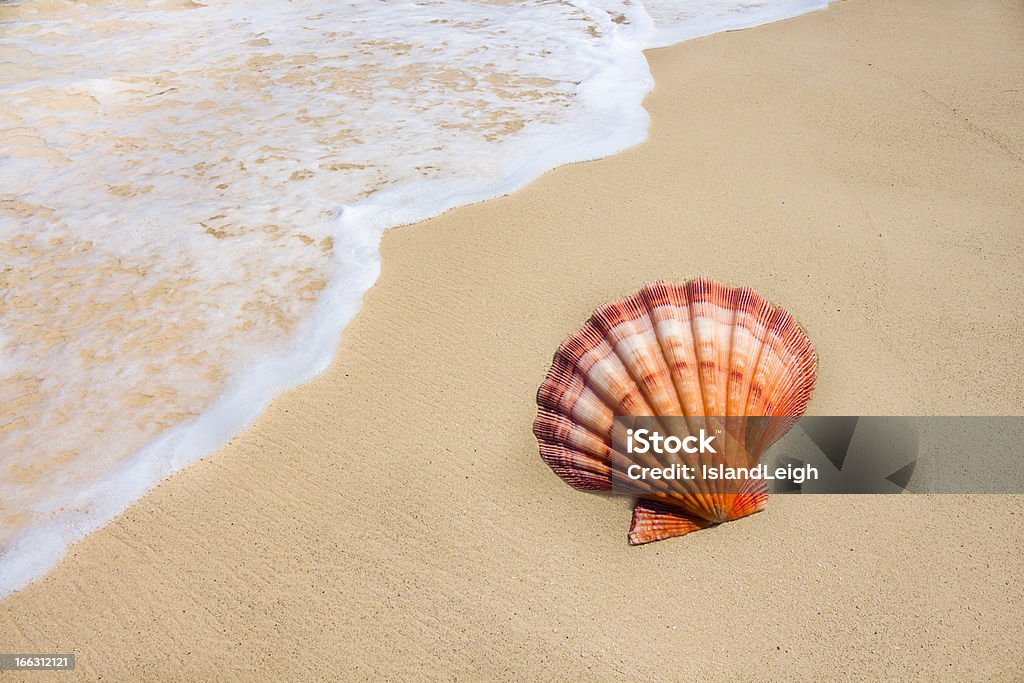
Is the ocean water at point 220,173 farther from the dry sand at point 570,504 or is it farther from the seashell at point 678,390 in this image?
the seashell at point 678,390

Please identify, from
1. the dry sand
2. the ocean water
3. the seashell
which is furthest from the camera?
the ocean water

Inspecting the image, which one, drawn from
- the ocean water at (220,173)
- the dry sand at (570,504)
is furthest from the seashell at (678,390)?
the ocean water at (220,173)

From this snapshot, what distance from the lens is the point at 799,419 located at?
7.72 feet

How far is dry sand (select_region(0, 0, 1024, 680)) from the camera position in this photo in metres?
1.89

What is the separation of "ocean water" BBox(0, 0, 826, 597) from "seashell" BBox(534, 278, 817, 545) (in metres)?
1.15

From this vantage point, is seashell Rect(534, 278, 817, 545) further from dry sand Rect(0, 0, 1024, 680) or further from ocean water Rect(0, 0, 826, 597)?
ocean water Rect(0, 0, 826, 597)

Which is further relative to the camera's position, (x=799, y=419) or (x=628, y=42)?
(x=628, y=42)

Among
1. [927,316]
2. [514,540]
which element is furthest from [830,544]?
[927,316]

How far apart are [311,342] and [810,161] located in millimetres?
2810

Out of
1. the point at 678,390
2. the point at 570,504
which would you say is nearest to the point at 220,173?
the point at 570,504

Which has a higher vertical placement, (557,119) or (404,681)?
(557,119)

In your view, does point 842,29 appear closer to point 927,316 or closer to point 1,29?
point 927,316

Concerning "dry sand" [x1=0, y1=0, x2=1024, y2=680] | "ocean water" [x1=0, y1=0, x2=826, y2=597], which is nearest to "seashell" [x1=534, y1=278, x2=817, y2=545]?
"dry sand" [x1=0, y1=0, x2=1024, y2=680]

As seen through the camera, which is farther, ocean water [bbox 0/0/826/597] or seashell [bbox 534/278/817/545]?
ocean water [bbox 0/0/826/597]
